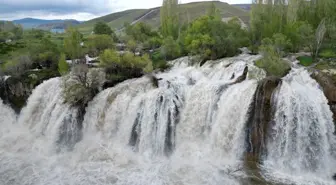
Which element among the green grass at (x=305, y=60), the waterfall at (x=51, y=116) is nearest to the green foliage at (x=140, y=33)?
the waterfall at (x=51, y=116)

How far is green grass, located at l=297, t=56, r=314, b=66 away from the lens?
26462mm

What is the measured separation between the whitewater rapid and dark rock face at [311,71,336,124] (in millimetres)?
512

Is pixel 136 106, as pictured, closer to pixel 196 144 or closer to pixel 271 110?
pixel 196 144

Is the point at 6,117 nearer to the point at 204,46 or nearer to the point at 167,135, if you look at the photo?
the point at 167,135

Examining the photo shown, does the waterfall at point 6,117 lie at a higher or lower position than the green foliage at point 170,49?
lower

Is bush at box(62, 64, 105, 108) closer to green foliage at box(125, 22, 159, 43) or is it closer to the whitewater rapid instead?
the whitewater rapid

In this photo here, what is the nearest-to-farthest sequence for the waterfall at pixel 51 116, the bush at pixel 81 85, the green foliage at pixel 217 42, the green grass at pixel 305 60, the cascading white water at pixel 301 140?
the cascading white water at pixel 301 140 → the waterfall at pixel 51 116 → the bush at pixel 81 85 → the green grass at pixel 305 60 → the green foliage at pixel 217 42

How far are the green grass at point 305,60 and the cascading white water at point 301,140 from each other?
349 inches

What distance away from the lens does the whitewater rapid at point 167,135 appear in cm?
1764

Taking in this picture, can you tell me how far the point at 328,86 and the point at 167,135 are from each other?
13.0 metres

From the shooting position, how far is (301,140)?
17.7 m

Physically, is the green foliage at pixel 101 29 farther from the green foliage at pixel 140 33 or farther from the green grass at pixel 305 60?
the green grass at pixel 305 60

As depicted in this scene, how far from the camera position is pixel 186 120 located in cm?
2159

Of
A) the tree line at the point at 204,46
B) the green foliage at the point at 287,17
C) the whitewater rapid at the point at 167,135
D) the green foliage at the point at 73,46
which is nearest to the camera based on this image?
the whitewater rapid at the point at 167,135
